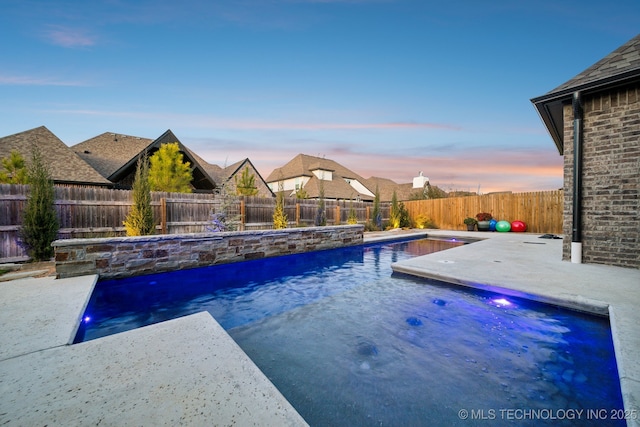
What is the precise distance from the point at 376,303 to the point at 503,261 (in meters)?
3.59

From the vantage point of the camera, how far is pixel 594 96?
5.12m

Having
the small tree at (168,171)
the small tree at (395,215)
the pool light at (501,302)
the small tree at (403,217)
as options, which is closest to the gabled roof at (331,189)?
the small tree at (403,217)

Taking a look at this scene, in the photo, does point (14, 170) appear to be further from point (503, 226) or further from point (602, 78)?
point (503, 226)

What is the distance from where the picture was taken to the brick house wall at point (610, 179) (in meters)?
4.65

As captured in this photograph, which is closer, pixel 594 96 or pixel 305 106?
pixel 594 96

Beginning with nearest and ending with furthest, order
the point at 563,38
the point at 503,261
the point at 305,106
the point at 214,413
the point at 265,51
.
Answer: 1. the point at 214,413
2. the point at 503,261
3. the point at 563,38
4. the point at 265,51
5. the point at 305,106

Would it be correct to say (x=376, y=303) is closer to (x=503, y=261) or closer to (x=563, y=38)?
(x=503, y=261)

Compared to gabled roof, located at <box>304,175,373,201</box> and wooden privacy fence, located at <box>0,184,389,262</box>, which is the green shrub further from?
gabled roof, located at <box>304,175,373,201</box>

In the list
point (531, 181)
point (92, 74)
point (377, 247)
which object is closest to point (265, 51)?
point (92, 74)

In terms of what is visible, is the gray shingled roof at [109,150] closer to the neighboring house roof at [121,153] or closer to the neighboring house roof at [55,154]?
the neighboring house roof at [121,153]

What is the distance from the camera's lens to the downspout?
5074mm

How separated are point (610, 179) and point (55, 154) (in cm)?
1816

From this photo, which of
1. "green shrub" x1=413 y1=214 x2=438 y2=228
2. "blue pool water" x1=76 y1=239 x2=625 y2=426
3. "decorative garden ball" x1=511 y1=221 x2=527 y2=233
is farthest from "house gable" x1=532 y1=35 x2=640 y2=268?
"green shrub" x1=413 y1=214 x2=438 y2=228

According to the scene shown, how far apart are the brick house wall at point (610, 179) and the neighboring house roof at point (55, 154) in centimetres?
1594
